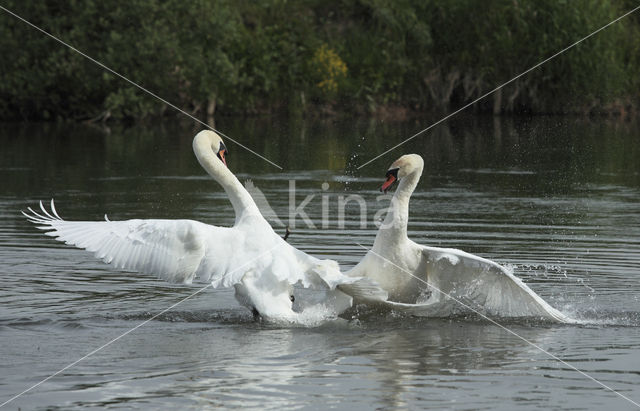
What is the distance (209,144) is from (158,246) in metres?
1.68

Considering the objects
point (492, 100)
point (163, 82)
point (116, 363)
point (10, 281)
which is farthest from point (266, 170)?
point (492, 100)

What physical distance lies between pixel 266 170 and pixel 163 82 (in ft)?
69.3

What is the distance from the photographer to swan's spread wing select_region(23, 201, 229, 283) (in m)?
9.23

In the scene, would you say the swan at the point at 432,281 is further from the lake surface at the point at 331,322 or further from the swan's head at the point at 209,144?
the swan's head at the point at 209,144

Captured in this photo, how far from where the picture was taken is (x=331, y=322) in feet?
31.1

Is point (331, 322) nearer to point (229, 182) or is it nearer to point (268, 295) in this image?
point (268, 295)

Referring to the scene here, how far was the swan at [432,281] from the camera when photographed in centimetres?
945

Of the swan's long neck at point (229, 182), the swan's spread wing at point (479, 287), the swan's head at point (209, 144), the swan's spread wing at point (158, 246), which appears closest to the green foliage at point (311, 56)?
the swan's head at point (209, 144)

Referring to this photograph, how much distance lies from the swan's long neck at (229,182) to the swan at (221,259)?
14.7 inches

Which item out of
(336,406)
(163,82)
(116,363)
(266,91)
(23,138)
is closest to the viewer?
(336,406)

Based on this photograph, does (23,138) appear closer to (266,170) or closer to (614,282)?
(266,170)

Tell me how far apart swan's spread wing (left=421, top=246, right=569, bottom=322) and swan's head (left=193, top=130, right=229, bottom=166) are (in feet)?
8.04

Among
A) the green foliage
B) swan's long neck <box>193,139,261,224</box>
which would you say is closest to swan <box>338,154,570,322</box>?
swan's long neck <box>193,139,261,224</box>

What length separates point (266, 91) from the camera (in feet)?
157
